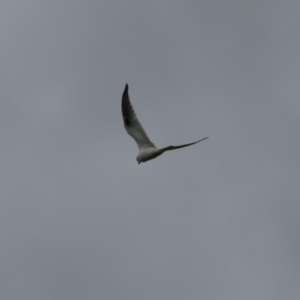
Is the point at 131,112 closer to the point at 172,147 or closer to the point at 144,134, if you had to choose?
the point at 144,134

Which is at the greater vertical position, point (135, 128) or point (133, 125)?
point (133, 125)

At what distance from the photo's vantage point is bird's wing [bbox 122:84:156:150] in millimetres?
31078

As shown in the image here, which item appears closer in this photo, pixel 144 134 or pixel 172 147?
pixel 172 147

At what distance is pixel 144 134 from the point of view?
102 feet

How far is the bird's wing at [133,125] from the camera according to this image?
1224 inches

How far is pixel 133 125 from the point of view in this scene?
31.5 m

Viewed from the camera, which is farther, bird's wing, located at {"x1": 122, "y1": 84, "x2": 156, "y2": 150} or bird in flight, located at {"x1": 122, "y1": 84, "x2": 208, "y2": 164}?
bird's wing, located at {"x1": 122, "y1": 84, "x2": 156, "y2": 150}

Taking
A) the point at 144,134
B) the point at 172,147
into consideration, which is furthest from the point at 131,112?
the point at 172,147

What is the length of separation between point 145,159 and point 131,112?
244 cm

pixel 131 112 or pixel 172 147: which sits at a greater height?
pixel 131 112

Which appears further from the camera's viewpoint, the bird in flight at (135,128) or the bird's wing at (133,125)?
the bird's wing at (133,125)

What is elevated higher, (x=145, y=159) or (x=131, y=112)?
(x=131, y=112)

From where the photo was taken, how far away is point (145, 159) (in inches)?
1192

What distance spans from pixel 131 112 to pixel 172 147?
431 centimetres
